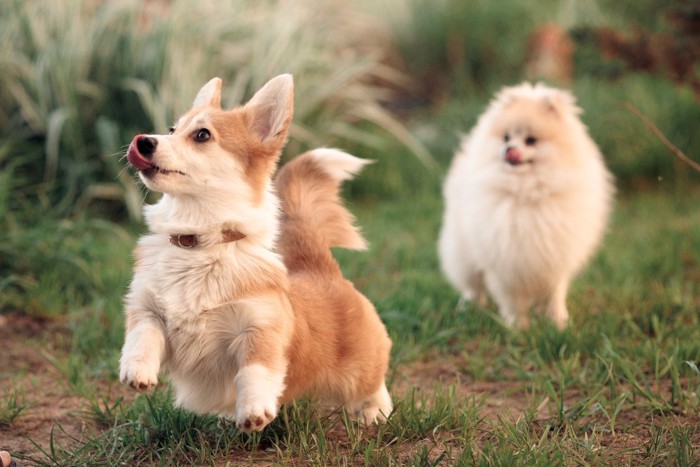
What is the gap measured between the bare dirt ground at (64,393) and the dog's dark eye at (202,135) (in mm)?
1078

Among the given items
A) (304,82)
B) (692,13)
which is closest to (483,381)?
(692,13)

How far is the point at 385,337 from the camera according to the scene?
321cm

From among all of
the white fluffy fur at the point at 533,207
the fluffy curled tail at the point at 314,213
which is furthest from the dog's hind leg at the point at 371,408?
the white fluffy fur at the point at 533,207

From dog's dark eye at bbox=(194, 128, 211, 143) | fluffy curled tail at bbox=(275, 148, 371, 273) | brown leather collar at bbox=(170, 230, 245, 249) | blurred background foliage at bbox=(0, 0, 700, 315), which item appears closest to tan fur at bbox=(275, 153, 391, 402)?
fluffy curled tail at bbox=(275, 148, 371, 273)

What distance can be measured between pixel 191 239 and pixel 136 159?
31 centimetres

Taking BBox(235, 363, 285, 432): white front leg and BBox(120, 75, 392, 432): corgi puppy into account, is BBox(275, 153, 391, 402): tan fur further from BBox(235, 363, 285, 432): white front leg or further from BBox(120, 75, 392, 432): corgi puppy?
BBox(235, 363, 285, 432): white front leg

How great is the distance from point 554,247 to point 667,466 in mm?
2066

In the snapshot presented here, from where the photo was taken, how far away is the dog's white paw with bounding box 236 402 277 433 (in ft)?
7.79

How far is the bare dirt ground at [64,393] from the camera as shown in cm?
308

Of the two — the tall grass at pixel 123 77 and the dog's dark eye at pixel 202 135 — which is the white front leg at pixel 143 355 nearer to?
the dog's dark eye at pixel 202 135

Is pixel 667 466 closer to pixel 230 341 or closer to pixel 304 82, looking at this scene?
pixel 230 341

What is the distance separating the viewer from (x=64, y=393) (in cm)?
363

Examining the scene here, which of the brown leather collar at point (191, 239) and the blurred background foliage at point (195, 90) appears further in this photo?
the blurred background foliage at point (195, 90)

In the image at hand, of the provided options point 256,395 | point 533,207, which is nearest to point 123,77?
point 533,207
